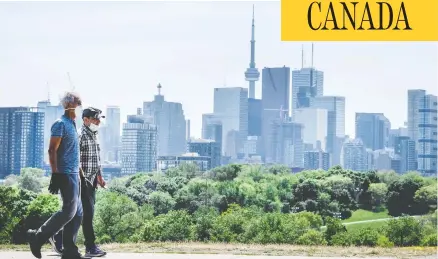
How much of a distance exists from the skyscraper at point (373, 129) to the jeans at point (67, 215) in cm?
2080

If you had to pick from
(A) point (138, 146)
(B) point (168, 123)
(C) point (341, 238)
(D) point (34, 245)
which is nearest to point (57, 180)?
(D) point (34, 245)

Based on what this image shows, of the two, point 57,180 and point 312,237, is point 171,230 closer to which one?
point 312,237

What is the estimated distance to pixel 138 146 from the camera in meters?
23.6

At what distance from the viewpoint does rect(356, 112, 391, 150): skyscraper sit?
1037 inches

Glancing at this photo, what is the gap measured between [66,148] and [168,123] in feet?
56.2

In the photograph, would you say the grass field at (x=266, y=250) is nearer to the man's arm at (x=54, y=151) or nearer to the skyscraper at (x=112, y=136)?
the man's arm at (x=54, y=151)

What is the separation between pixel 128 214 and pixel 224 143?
14403 mm

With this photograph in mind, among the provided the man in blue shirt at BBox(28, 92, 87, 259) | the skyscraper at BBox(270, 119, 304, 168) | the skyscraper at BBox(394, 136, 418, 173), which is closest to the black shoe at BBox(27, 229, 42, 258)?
the man in blue shirt at BBox(28, 92, 87, 259)

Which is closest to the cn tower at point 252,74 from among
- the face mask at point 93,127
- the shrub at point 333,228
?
the shrub at point 333,228

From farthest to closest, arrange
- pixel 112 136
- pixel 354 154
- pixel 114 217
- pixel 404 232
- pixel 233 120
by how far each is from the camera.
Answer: pixel 354 154
pixel 233 120
pixel 112 136
pixel 114 217
pixel 404 232

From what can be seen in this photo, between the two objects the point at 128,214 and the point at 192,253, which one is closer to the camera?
the point at 192,253

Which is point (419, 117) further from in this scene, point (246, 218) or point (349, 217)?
point (246, 218)

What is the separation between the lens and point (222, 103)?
23.3 meters

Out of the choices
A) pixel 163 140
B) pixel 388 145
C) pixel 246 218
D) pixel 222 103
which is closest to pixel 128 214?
pixel 246 218
